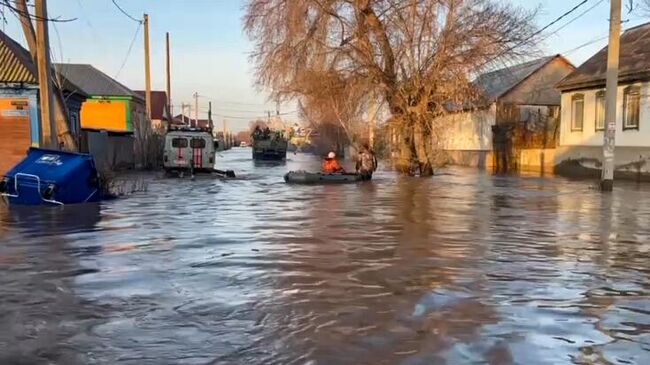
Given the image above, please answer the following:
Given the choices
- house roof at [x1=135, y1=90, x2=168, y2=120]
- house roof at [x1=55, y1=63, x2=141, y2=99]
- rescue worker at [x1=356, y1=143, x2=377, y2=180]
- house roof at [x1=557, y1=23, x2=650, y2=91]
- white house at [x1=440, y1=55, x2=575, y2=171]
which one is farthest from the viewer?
house roof at [x1=135, y1=90, x2=168, y2=120]

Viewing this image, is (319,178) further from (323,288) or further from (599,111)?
(323,288)

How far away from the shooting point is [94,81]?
58500mm

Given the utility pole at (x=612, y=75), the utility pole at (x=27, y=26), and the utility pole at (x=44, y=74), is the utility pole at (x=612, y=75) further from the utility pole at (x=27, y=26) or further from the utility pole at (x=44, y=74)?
the utility pole at (x=27, y=26)

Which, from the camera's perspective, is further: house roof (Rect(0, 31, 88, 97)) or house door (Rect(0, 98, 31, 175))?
house door (Rect(0, 98, 31, 175))

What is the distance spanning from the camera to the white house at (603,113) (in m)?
30.1

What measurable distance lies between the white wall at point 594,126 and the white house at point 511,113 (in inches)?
284

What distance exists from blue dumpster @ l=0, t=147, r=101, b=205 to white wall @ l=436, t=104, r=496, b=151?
3209 centimetres

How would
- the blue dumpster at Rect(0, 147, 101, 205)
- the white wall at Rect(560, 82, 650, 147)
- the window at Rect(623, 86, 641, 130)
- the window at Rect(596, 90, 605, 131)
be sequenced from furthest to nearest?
the window at Rect(596, 90, 605, 131) < the window at Rect(623, 86, 641, 130) < the white wall at Rect(560, 82, 650, 147) < the blue dumpster at Rect(0, 147, 101, 205)

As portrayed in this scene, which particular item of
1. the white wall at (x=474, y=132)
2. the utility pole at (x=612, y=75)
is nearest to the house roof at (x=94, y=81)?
the white wall at (x=474, y=132)

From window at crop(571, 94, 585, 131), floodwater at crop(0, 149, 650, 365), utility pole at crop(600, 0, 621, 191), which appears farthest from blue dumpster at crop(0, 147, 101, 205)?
window at crop(571, 94, 585, 131)

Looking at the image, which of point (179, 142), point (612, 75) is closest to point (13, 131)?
point (179, 142)

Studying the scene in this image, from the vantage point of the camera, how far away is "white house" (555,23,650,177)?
30.1 metres

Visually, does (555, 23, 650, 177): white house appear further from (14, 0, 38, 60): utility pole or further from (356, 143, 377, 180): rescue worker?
(14, 0, 38, 60): utility pole

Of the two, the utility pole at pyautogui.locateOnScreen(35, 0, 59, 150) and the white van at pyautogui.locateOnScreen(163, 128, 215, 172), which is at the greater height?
the utility pole at pyautogui.locateOnScreen(35, 0, 59, 150)
